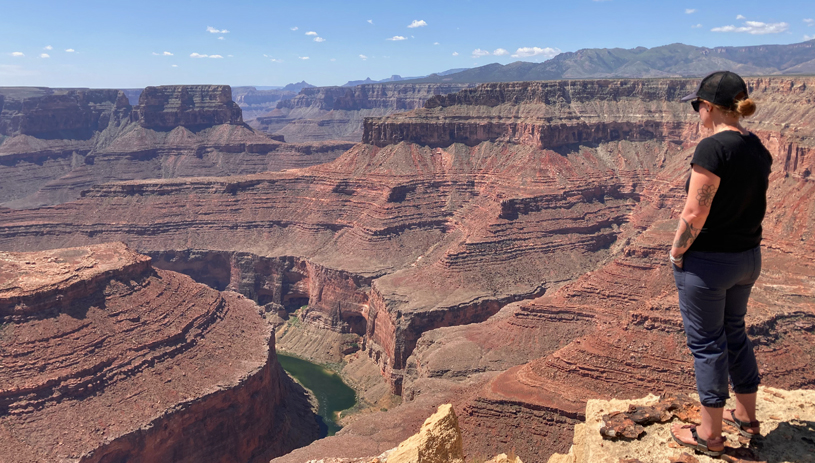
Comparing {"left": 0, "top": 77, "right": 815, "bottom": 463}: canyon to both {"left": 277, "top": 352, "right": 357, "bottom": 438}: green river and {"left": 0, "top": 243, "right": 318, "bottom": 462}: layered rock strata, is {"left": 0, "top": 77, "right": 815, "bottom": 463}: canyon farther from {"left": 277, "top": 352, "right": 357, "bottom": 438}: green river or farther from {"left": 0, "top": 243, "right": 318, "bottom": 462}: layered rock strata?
{"left": 0, "top": 243, "right": 318, "bottom": 462}: layered rock strata

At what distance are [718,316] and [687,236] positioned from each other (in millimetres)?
1531

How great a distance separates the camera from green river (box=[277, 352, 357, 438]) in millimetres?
55219

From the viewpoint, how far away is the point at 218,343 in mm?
48906

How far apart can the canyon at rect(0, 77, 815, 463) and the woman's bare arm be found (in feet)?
73.1

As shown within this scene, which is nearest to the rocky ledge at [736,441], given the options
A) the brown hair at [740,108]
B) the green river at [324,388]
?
the brown hair at [740,108]

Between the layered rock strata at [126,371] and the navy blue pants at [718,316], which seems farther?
the layered rock strata at [126,371]

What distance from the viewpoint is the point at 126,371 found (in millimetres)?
42125

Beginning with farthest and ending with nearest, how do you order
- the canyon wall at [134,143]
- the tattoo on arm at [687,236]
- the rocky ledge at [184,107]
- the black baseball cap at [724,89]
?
1. the rocky ledge at [184,107]
2. the canyon wall at [134,143]
3. the black baseball cap at [724,89]
4. the tattoo on arm at [687,236]

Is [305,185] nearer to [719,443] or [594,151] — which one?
[594,151]

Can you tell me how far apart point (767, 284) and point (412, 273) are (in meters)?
37.3

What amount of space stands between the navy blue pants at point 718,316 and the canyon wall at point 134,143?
141272mm

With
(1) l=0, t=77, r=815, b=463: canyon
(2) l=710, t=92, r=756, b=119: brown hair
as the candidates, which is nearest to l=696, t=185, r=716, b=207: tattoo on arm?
(2) l=710, t=92, r=756, b=119: brown hair

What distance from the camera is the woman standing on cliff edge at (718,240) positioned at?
9.94 metres

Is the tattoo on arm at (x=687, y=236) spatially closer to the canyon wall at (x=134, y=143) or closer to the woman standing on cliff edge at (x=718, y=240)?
the woman standing on cliff edge at (x=718, y=240)
